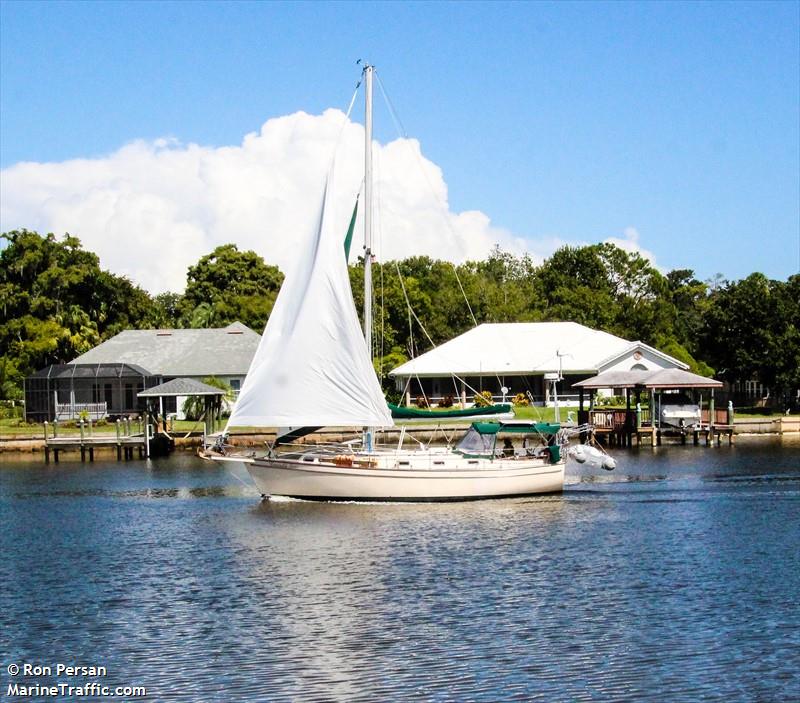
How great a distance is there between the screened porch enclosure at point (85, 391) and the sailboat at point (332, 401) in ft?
135

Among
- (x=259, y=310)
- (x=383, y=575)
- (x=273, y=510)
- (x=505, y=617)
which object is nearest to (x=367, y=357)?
(x=273, y=510)

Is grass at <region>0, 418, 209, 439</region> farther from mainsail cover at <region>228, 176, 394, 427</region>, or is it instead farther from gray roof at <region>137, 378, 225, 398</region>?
mainsail cover at <region>228, 176, 394, 427</region>

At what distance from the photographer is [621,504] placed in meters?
37.8

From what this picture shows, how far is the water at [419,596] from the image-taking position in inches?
723

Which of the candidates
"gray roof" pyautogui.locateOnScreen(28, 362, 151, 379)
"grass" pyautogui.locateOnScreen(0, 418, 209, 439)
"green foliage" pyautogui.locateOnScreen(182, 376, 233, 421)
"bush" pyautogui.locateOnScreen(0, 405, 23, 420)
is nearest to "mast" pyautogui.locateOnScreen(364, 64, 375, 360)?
"grass" pyautogui.locateOnScreen(0, 418, 209, 439)

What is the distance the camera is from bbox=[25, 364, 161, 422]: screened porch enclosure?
3022 inches

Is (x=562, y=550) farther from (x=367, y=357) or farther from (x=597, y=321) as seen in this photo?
(x=597, y=321)

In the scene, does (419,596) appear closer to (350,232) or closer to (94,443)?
(350,232)

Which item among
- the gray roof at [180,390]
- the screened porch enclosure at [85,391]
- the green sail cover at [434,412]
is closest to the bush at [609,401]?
the gray roof at [180,390]

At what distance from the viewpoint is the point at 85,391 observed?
78.6 m

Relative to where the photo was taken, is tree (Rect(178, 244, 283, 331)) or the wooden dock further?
tree (Rect(178, 244, 283, 331))

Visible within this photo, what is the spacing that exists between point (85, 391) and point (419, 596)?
58465 mm

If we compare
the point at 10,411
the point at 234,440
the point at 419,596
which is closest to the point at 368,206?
the point at 419,596

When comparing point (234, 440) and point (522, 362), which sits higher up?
point (522, 362)
